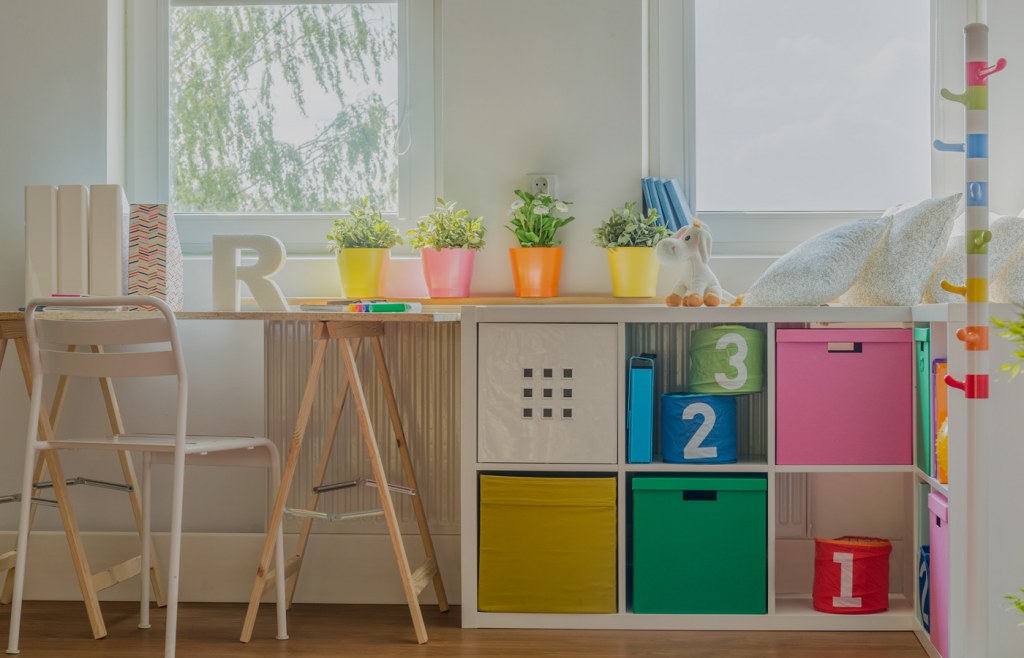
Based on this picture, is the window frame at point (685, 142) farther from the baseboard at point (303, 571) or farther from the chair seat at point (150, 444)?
the chair seat at point (150, 444)

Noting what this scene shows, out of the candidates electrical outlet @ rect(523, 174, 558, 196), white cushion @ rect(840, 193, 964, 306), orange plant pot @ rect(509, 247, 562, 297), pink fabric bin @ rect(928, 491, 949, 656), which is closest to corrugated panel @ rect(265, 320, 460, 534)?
orange plant pot @ rect(509, 247, 562, 297)

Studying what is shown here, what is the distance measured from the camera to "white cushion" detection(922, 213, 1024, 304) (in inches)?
81.7

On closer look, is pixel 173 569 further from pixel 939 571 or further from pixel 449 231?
pixel 939 571

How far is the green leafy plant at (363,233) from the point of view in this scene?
2.58 meters

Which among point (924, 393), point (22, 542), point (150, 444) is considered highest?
point (924, 393)

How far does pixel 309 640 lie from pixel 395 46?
5.42 feet

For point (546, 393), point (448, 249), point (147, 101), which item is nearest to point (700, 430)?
point (546, 393)

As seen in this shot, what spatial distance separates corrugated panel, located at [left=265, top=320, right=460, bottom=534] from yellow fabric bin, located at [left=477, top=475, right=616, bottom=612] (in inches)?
12.7

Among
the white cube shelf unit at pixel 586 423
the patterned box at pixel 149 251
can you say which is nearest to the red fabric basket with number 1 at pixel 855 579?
the white cube shelf unit at pixel 586 423

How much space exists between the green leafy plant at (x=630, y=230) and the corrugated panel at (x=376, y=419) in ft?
1.55

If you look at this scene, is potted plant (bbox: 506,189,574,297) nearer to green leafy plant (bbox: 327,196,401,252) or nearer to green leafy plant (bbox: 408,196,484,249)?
green leafy plant (bbox: 408,196,484,249)

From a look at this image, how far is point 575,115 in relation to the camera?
8.52ft

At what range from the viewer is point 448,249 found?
2.54 meters

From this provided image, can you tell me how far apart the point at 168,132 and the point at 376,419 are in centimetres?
106
